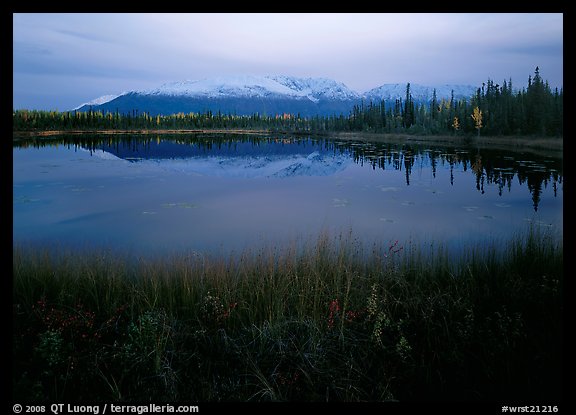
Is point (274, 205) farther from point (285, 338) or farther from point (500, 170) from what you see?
point (500, 170)

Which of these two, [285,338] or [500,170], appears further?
[500,170]

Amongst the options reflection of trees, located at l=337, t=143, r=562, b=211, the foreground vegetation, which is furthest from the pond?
the foreground vegetation

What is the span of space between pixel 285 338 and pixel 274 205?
19.7 metres

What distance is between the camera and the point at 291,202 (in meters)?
28.4

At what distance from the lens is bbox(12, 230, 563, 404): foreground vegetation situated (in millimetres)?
6992

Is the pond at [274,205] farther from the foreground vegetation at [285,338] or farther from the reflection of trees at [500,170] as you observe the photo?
the foreground vegetation at [285,338]

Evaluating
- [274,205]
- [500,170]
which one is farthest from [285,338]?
[500,170]

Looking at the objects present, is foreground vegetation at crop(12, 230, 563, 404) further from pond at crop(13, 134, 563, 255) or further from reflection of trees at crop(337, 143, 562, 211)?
reflection of trees at crop(337, 143, 562, 211)

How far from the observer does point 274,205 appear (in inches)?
1076

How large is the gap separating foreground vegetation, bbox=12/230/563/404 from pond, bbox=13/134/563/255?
3787 mm

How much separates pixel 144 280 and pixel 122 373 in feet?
11.5
